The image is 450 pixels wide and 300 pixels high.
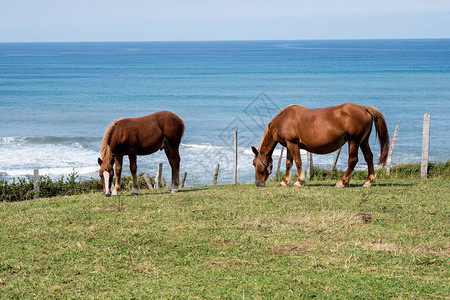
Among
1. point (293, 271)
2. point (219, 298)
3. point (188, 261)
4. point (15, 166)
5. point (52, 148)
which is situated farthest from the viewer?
point (52, 148)

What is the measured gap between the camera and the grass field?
7.14 m

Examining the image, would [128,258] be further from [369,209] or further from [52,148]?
[52,148]

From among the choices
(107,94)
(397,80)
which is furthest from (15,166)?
(397,80)

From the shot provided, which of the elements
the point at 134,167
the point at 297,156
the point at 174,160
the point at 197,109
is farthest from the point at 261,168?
the point at 197,109

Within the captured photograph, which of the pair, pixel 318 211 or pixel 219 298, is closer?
pixel 219 298

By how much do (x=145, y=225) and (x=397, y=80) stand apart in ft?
303

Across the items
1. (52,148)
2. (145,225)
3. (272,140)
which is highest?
(272,140)

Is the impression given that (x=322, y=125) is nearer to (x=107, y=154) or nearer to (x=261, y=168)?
(x=261, y=168)

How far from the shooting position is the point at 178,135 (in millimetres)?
13852

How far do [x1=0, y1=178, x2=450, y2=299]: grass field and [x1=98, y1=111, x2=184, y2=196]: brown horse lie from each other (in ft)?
2.94

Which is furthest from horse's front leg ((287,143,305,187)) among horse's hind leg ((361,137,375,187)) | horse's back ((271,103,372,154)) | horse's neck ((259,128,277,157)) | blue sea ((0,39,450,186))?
blue sea ((0,39,450,186))

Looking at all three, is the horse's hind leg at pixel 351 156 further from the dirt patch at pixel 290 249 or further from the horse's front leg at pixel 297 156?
the dirt patch at pixel 290 249

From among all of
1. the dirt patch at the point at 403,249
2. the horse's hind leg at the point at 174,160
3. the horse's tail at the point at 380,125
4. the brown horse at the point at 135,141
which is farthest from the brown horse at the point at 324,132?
the dirt patch at the point at 403,249

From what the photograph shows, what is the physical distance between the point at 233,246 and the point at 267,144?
5.79 m
